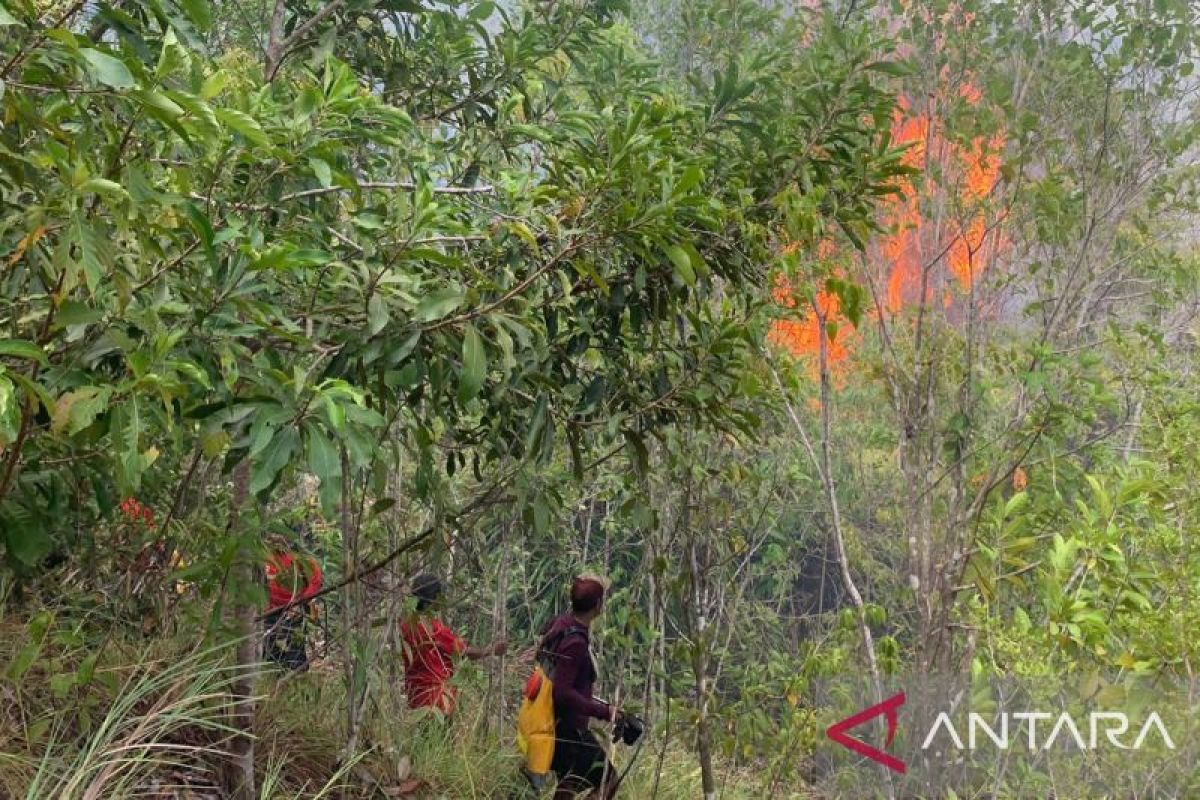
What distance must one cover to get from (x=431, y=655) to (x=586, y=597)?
829mm

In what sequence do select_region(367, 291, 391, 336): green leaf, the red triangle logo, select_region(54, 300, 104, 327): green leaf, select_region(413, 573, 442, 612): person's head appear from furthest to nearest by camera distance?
select_region(413, 573, 442, 612): person's head < the red triangle logo < select_region(367, 291, 391, 336): green leaf < select_region(54, 300, 104, 327): green leaf

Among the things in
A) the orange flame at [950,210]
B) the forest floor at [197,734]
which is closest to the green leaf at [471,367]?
the forest floor at [197,734]

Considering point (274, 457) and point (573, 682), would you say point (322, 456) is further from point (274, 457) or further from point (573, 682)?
point (573, 682)

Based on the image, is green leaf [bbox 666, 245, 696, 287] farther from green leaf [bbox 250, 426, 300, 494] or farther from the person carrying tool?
the person carrying tool

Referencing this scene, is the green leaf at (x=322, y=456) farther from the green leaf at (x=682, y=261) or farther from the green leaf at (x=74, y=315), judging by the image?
the green leaf at (x=682, y=261)

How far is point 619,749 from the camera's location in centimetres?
621

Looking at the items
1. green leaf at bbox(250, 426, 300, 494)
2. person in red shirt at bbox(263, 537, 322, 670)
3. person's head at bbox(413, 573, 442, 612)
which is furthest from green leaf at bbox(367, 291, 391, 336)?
person's head at bbox(413, 573, 442, 612)

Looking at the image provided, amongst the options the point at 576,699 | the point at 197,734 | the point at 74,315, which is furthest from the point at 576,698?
the point at 74,315

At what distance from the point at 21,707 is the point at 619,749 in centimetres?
Answer: 311

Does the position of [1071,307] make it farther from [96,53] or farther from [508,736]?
[96,53]

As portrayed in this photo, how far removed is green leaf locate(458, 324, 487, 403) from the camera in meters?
2.96

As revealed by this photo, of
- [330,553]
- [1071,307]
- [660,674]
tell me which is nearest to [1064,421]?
[1071,307]

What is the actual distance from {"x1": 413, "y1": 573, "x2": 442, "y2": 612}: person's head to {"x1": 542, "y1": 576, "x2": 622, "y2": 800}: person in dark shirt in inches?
21.4

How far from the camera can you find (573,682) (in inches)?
205
